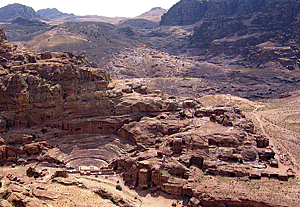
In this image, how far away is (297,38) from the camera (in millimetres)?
150000

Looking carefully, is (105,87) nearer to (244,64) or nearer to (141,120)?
(141,120)

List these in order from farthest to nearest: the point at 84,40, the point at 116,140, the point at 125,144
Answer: the point at 84,40 → the point at 116,140 → the point at 125,144

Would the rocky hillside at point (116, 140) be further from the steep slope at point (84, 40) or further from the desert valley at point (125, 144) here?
the steep slope at point (84, 40)

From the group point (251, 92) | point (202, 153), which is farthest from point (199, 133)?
point (251, 92)

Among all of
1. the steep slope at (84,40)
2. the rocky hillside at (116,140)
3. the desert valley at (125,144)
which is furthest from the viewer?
the steep slope at (84,40)

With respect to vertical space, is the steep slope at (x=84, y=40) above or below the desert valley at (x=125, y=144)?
above

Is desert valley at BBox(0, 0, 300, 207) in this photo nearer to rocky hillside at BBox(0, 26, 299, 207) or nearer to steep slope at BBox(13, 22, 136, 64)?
rocky hillside at BBox(0, 26, 299, 207)

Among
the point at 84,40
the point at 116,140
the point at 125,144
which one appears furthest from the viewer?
the point at 84,40

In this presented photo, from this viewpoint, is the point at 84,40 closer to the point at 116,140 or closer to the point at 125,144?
the point at 116,140

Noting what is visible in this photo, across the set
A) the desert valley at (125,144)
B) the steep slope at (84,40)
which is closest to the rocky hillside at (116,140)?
the desert valley at (125,144)

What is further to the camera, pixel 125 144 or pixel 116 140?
pixel 116 140

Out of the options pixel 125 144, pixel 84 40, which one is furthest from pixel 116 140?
pixel 84 40

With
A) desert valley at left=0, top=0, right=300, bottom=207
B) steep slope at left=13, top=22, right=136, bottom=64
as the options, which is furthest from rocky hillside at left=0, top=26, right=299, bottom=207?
steep slope at left=13, top=22, right=136, bottom=64

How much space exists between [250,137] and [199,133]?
991 cm
